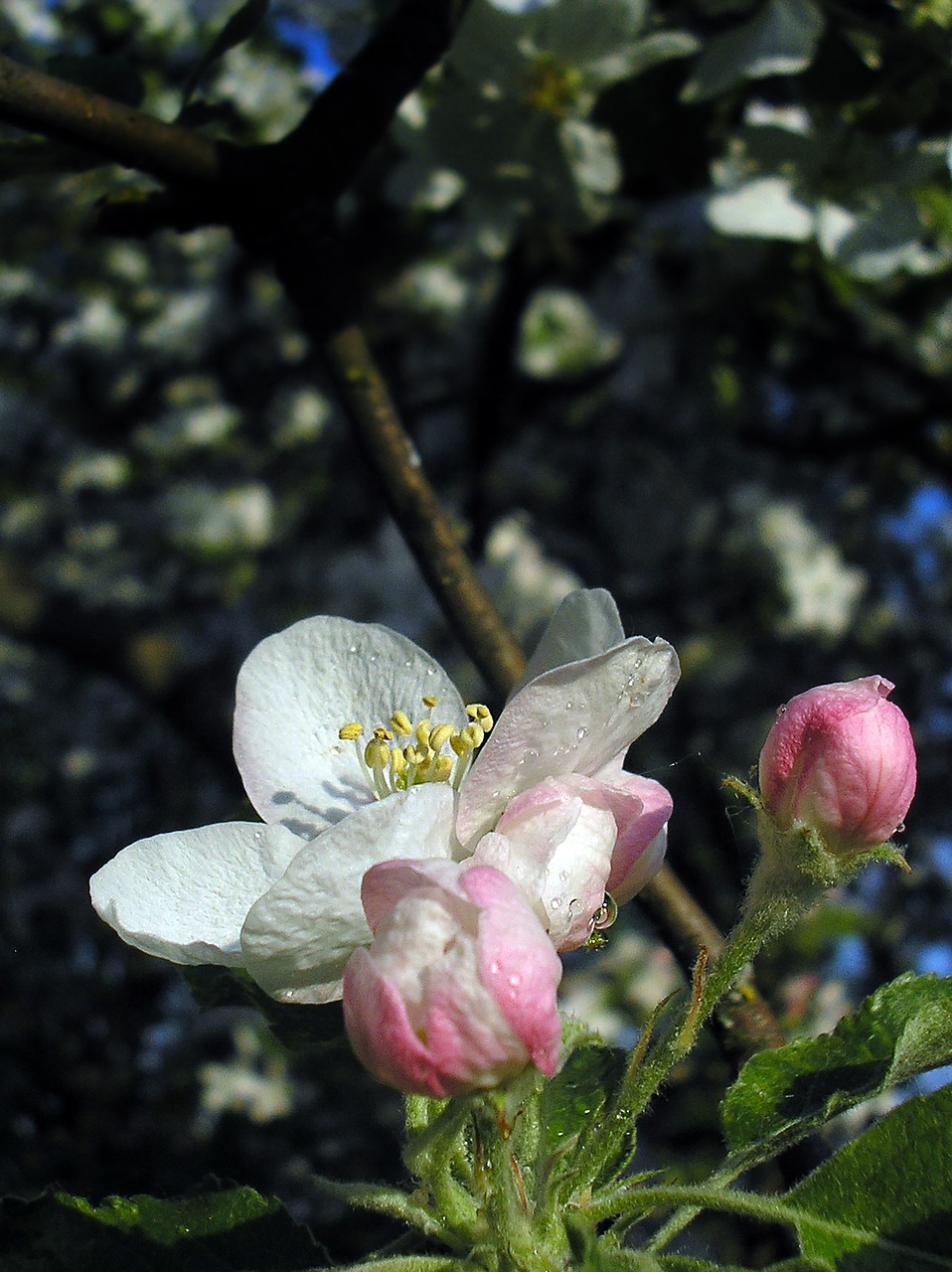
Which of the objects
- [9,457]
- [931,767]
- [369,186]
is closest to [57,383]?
[9,457]

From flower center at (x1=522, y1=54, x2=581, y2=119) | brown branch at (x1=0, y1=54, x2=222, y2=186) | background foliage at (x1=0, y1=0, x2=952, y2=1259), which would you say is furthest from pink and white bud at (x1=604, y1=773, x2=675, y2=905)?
flower center at (x1=522, y1=54, x2=581, y2=119)

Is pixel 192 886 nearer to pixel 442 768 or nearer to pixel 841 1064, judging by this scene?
pixel 442 768

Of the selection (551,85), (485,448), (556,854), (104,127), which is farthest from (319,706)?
(485,448)

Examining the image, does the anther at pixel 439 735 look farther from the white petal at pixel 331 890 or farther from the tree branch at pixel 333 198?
the tree branch at pixel 333 198

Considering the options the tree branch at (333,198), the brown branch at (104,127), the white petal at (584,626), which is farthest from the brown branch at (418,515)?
the white petal at (584,626)

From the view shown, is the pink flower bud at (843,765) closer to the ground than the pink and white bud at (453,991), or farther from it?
closer to the ground
